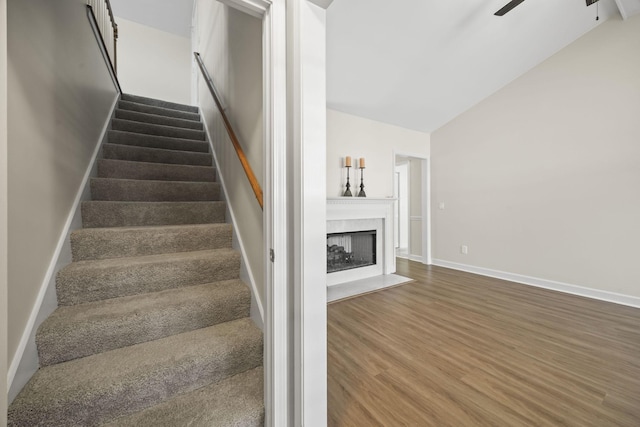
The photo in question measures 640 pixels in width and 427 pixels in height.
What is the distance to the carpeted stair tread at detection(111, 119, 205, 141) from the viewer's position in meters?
2.74

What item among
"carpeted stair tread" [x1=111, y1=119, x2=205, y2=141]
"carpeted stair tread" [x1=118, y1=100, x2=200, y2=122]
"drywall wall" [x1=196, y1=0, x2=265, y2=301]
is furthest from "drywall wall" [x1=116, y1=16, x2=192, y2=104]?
"drywall wall" [x1=196, y1=0, x2=265, y2=301]

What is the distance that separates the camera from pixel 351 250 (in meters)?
3.93

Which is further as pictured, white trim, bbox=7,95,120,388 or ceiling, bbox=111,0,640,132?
ceiling, bbox=111,0,640,132

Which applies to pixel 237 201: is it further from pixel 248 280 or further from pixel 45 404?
pixel 45 404

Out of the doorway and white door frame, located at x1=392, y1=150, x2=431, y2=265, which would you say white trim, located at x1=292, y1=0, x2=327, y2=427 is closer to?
the doorway

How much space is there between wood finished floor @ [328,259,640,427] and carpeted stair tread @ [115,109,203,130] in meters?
3.05

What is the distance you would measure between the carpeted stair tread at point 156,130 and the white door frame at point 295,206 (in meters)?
2.37

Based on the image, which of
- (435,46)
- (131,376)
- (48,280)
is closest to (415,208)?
(435,46)

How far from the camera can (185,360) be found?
1.21 m

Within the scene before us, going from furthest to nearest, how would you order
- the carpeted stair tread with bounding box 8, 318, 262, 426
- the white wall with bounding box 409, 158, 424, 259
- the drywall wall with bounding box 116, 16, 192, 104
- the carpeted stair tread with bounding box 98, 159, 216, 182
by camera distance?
the white wall with bounding box 409, 158, 424, 259 < the drywall wall with bounding box 116, 16, 192, 104 < the carpeted stair tread with bounding box 98, 159, 216, 182 < the carpeted stair tread with bounding box 8, 318, 262, 426

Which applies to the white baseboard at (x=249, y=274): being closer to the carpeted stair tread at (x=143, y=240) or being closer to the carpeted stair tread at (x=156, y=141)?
the carpeted stair tread at (x=143, y=240)

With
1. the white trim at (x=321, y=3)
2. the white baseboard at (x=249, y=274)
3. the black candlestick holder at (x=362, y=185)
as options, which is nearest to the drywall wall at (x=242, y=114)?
the white baseboard at (x=249, y=274)

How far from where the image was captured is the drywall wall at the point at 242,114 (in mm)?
1586

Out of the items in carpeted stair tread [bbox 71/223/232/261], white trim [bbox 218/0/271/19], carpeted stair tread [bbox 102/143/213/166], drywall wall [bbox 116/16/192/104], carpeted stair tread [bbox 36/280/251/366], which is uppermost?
drywall wall [bbox 116/16/192/104]
